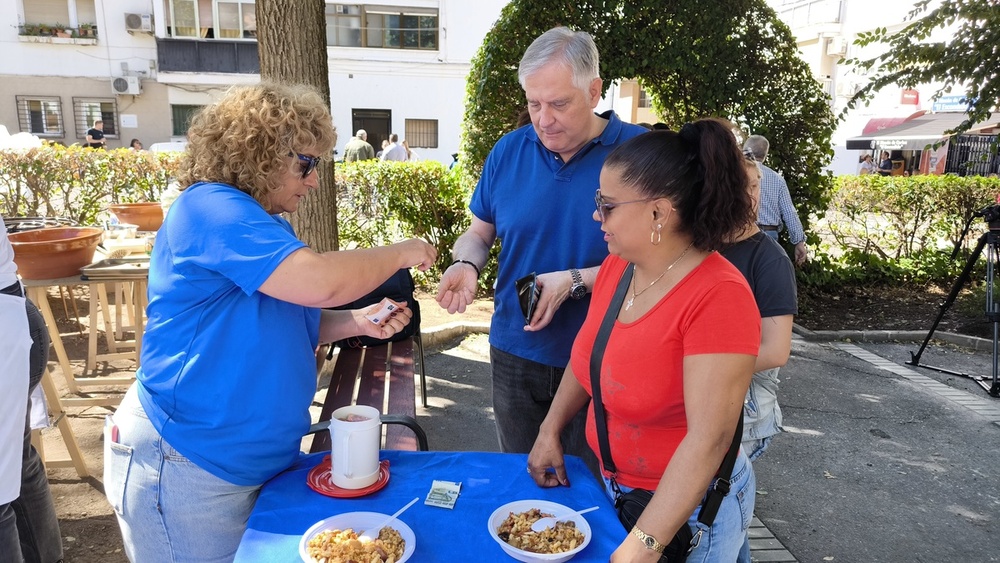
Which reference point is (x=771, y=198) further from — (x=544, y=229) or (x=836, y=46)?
(x=836, y=46)

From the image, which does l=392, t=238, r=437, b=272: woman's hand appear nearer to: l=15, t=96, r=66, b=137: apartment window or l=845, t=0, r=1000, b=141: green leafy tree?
l=845, t=0, r=1000, b=141: green leafy tree

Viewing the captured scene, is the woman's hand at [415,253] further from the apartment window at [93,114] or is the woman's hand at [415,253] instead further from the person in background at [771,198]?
the apartment window at [93,114]

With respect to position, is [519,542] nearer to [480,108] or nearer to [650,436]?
[650,436]

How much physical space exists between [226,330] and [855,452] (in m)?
4.15

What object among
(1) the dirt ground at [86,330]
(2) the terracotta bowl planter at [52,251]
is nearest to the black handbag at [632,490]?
(1) the dirt ground at [86,330]

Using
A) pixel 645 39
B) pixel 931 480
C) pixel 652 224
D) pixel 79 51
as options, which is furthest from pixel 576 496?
pixel 79 51

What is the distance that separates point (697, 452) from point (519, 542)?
43cm

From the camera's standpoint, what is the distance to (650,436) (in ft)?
5.47

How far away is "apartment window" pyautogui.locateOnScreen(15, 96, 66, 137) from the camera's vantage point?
2355 centimetres

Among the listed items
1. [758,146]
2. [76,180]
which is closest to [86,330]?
[76,180]

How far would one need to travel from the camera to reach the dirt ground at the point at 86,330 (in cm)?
319

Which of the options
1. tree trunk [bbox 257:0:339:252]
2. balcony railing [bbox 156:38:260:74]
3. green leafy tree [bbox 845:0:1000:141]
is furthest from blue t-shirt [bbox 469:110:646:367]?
balcony railing [bbox 156:38:260:74]

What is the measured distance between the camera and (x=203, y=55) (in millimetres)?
24016

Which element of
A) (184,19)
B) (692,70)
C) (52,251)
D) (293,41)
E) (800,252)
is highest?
(184,19)
